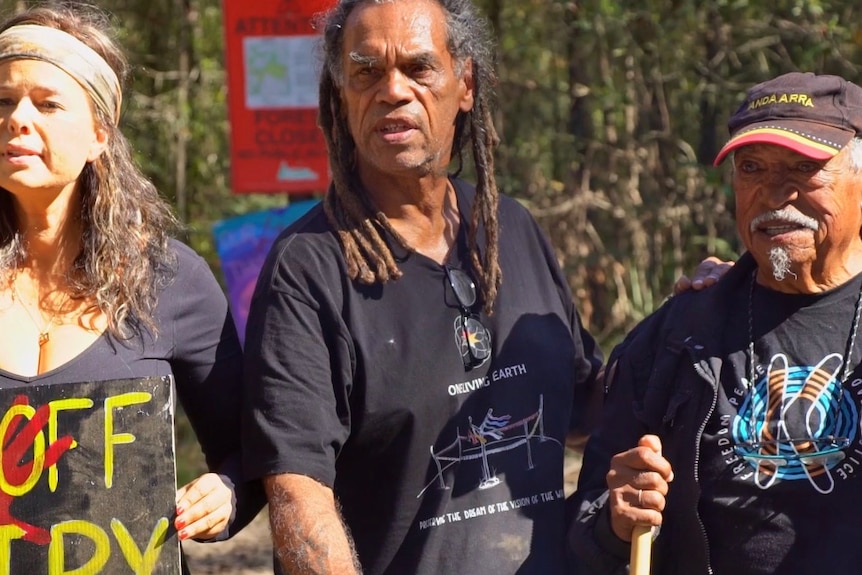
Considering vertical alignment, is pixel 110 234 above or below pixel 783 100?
below

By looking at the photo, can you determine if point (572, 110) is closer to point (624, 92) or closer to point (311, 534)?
point (624, 92)

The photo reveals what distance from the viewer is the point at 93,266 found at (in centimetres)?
298

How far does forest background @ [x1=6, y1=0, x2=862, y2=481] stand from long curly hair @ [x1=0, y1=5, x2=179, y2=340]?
382 cm

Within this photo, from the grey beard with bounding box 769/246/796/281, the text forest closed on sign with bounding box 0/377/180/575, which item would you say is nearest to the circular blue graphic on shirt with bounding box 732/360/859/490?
the grey beard with bounding box 769/246/796/281

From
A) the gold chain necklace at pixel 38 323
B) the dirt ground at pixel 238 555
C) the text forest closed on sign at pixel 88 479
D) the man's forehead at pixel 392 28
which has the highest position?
the man's forehead at pixel 392 28

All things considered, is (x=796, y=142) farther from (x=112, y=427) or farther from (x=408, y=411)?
(x=112, y=427)

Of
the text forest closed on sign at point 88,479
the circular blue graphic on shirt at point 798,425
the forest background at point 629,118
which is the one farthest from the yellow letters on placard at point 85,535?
the forest background at point 629,118

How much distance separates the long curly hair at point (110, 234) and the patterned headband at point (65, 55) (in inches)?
1.3

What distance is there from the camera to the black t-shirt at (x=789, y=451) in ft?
9.02

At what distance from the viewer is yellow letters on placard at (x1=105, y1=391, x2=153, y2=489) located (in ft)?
9.22

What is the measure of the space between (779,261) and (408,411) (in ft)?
2.94

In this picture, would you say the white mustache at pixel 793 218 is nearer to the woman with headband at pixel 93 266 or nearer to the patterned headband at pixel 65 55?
the woman with headband at pixel 93 266

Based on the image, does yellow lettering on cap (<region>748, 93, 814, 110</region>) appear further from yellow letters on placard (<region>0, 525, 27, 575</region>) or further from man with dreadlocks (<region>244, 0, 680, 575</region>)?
yellow letters on placard (<region>0, 525, 27, 575</region>)

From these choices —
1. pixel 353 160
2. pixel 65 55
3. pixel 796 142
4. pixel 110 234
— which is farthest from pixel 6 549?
pixel 796 142
